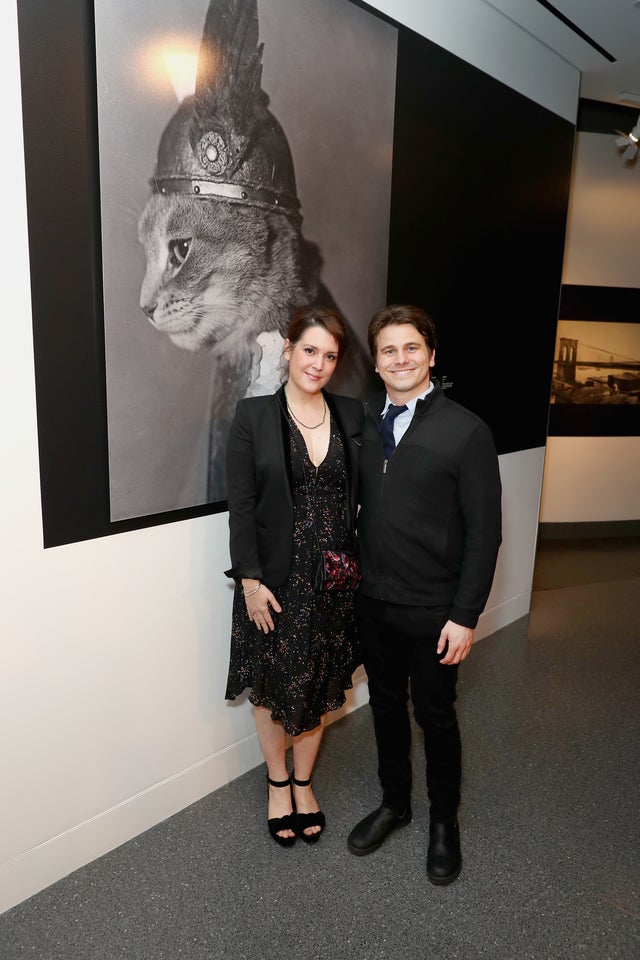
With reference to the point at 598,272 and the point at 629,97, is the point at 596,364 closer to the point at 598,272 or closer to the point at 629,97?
the point at 598,272

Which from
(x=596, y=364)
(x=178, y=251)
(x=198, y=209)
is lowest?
(x=596, y=364)

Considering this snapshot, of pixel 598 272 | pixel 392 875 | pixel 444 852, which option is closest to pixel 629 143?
pixel 598 272

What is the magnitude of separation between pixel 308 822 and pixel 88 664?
0.94 m

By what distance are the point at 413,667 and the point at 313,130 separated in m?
1.90

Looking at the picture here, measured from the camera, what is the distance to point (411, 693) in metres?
2.25

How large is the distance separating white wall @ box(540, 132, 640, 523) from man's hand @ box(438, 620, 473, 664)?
13.7 ft

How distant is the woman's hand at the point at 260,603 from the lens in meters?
2.17

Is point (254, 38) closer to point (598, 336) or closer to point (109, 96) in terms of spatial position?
point (109, 96)

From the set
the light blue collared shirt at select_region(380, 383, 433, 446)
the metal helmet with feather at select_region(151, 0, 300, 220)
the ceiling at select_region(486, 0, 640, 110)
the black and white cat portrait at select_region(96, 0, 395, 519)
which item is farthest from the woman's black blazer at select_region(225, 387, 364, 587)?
the ceiling at select_region(486, 0, 640, 110)

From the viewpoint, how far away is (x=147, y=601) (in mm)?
2283

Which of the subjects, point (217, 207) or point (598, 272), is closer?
point (217, 207)

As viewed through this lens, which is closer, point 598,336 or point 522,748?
point 522,748

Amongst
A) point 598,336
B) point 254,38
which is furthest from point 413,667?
point 598,336

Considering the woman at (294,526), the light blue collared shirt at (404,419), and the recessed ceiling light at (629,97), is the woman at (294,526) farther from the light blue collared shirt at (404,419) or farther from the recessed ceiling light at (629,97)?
the recessed ceiling light at (629,97)
